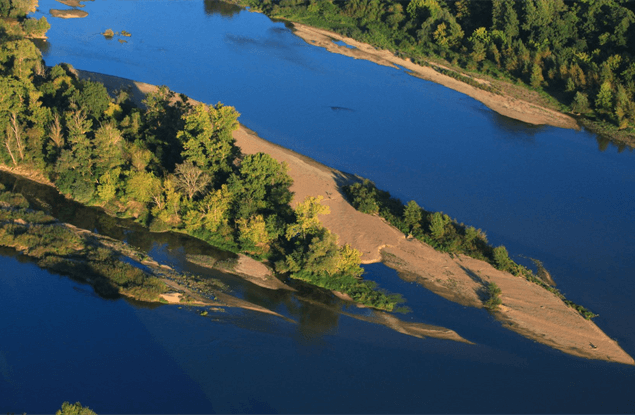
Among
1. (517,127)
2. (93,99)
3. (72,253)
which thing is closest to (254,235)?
(72,253)

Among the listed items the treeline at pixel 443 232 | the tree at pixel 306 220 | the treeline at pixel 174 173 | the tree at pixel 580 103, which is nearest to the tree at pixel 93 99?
the treeline at pixel 174 173

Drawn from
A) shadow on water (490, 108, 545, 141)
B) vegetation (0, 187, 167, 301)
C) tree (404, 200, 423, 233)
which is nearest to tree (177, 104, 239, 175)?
vegetation (0, 187, 167, 301)

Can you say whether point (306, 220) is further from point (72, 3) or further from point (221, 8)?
point (72, 3)

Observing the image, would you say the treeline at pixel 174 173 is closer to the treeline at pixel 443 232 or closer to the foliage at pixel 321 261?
the foliage at pixel 321 261

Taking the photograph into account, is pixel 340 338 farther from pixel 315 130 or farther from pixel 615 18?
pixel 615 18

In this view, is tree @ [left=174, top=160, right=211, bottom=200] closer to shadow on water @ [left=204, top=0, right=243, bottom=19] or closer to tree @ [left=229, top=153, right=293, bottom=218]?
tree @ [left=229, top=153, right=293, bottom=218]

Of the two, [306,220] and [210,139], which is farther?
[210,139]

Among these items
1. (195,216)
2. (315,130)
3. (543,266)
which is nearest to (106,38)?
(315,130)
